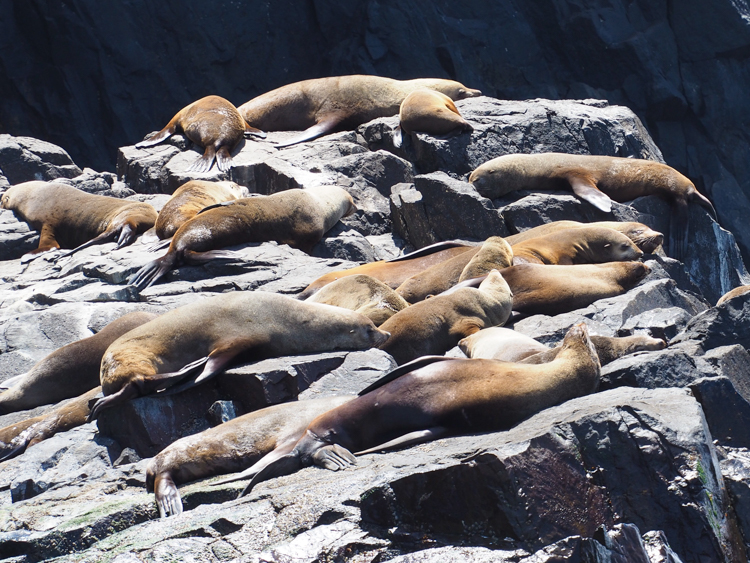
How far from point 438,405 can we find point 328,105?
9359 mm

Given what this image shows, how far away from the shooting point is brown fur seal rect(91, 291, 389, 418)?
5.34 meters

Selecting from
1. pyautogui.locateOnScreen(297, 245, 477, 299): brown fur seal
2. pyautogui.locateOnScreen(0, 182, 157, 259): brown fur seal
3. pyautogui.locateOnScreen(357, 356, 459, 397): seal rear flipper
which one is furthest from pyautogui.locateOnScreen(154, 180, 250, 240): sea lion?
pyautogui.locateOnScreen(357, 356, 459, 397): seal rear flipper

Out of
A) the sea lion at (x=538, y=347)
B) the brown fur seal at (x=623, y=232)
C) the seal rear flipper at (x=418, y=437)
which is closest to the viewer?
the seal rear flipper at (x=418, y=437)

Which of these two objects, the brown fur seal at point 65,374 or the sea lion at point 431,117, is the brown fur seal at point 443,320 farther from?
the sea lion at point 431,117

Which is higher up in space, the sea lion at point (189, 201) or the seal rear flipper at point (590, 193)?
the sea lion at point (189, 201)

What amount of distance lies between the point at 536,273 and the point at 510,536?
172 inches

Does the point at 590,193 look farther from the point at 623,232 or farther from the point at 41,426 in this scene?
the point at 41,426

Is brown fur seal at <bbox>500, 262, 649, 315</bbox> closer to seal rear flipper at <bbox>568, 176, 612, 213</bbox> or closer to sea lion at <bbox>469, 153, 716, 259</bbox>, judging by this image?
seal rear flipper at <bbox>568, 176, 612, 213</bbox>

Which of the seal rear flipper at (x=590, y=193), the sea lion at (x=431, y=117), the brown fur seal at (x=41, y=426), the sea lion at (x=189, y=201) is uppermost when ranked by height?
the sea lion at (x=431, y=117)

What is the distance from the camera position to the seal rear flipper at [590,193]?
31.2 feet

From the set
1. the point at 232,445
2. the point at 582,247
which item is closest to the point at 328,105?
the point at 582,247

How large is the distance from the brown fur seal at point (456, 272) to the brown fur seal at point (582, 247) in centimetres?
41

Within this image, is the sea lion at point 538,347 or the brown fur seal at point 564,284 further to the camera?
the brown fur seal at point 564,284

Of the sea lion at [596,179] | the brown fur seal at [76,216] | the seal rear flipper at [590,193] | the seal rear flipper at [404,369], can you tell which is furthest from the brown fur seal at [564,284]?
the brown fur seal at [76,216]
